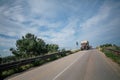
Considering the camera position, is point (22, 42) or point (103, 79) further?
point (22, 42)

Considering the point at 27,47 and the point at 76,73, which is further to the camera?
the point at 27,47

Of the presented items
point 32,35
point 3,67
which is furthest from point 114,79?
point 32,35

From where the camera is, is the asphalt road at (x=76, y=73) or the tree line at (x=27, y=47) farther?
the tree line at (x=27, y=47)

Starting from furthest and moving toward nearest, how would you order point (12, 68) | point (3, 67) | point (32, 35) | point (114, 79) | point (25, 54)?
point (32, 35)
point (25, 54)
point (12, 68)
point (3, 67)
point (114, 79)

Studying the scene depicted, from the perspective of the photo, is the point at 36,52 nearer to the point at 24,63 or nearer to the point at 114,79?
the point at 24,63

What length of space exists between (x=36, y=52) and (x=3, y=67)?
60.0 metres

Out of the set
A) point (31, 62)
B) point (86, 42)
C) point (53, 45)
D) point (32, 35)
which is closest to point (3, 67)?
point (31, 62)

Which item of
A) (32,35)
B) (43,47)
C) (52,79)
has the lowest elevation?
(52,79)

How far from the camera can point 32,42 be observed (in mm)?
69250

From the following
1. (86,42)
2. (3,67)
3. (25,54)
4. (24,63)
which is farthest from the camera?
(25,54)

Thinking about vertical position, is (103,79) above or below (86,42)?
below

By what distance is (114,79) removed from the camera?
7688 mm

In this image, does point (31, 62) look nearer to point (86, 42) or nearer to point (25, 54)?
point (86, 42)

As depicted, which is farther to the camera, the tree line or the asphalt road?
the tree line
